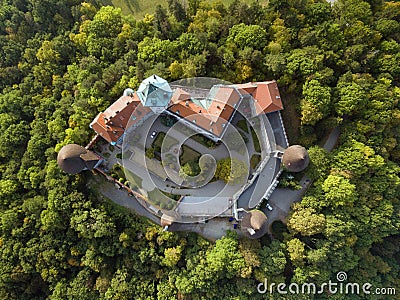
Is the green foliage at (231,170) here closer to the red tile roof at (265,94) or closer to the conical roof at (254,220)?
the conical roof at (254,220)

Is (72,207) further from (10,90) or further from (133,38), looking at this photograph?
(133,38)

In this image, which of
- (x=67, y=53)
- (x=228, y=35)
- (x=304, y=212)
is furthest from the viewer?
(x=67, y=53)

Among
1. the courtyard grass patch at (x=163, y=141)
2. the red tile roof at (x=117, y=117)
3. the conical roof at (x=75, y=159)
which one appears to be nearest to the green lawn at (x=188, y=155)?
the courtyard grass patch at (x=163, y=141)

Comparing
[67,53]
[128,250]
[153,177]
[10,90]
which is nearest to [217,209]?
[153,177]

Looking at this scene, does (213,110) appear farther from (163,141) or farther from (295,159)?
(295,159)

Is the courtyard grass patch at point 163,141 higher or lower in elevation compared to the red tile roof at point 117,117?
lower

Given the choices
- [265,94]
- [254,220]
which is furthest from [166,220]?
[265,94]
